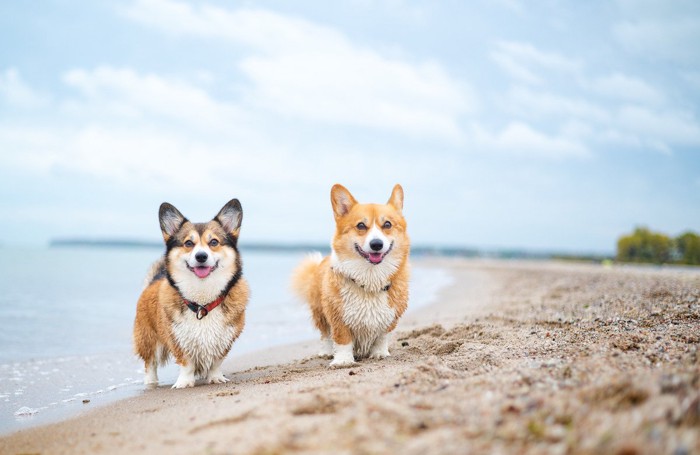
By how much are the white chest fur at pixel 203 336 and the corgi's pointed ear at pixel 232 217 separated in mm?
808

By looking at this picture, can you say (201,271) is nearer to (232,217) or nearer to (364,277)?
(232,217)

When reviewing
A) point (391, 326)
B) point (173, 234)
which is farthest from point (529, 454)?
point (173, 234)

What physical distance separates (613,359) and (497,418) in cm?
163

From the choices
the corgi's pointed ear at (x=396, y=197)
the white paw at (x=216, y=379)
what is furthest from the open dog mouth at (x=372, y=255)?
the white paw at (x=216, y=379)

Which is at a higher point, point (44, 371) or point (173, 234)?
point (173, 234)

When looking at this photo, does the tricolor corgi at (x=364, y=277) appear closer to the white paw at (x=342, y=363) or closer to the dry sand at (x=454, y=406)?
the white paw at (x=342, y=363)

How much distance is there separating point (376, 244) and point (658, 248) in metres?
53.8

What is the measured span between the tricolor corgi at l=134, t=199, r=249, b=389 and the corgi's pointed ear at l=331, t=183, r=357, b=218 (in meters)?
0.95

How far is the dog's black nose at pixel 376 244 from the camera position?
16.6ft

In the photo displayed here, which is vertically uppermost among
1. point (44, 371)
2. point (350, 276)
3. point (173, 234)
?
point (173, 234)

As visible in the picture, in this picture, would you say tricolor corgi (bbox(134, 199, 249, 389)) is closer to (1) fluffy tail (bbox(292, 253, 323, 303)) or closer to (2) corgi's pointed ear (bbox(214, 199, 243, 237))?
(2) corgi's pointed ear (bbox(214, 199, 243, 237))

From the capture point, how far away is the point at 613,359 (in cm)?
370

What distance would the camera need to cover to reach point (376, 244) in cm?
507

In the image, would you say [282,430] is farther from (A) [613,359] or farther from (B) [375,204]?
(B) [375,204]
